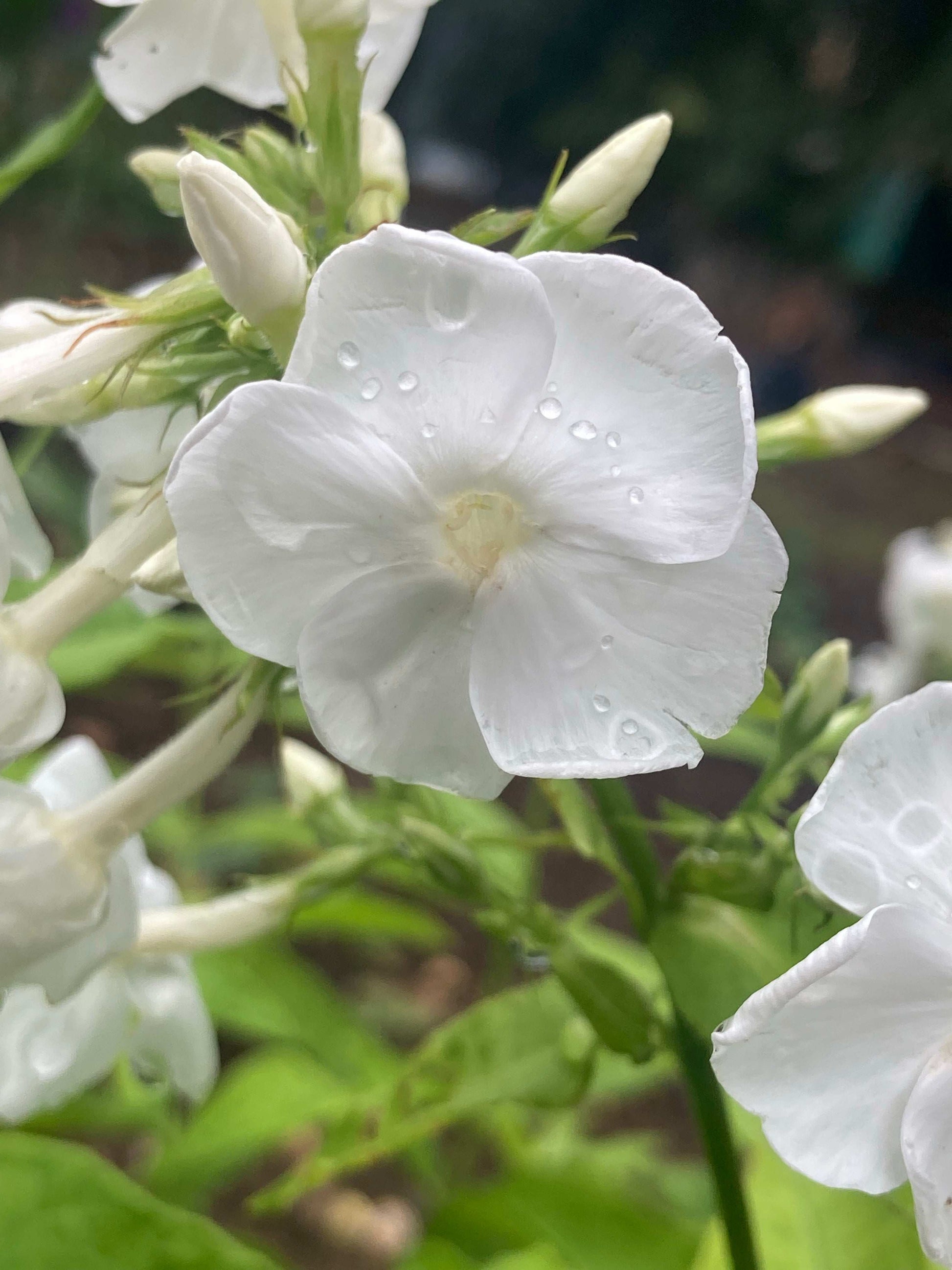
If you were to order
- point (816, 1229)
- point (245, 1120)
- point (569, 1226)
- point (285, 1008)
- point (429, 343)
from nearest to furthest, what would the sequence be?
point (429, 343) → point (816, 1229) → point (569, 1226) → point (245, 1120) → point (285, 1008)

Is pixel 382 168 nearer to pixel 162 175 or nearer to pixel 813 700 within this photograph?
pixel 162 175

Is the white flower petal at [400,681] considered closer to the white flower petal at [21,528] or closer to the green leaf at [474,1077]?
the white flower petal at [21,528]

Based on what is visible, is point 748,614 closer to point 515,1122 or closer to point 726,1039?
point 726,1039

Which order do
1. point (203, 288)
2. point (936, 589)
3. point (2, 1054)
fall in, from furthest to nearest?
1. point (936, 589)
2. point (2, 1054)
3. point (203, 288)

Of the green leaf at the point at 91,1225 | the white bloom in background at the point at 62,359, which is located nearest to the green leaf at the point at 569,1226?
the green leaf at the point at 91,1225

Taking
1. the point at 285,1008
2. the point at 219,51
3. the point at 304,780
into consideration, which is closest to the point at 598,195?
the point at 219,51

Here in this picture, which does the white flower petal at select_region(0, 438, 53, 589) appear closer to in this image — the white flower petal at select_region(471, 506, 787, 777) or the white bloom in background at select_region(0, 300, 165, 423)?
the white bloom in background at select_region(0, 300, 165, 423)

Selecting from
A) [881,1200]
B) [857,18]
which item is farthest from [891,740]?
[857,18]

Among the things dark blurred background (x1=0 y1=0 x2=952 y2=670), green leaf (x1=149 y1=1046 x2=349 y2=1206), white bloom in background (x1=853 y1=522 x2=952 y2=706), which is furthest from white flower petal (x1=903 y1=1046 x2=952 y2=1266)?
dark blurred background (x1=0 y1=0 x2=952 y2=670)
